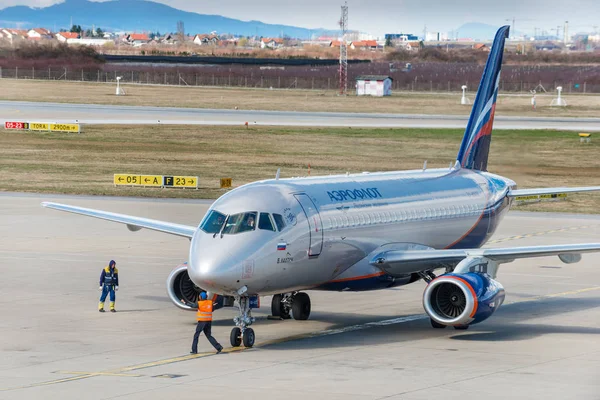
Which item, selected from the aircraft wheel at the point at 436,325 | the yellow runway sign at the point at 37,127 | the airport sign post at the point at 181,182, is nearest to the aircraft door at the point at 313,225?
the aircraft wheel at the point at 436,325

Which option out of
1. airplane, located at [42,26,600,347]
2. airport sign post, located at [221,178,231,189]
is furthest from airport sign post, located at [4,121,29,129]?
airplane, located at [42,26,600,347]

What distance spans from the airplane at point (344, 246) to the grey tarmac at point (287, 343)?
4.44 feet

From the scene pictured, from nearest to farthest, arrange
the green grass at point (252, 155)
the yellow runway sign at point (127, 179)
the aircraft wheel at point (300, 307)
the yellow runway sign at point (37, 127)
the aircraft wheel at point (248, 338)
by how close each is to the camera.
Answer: the aircraft wheel at point (248, 338) < the aircraft wheel at point (300, 307) < the yellow runway sign at point (127, 179) < the green grass at point (252, 155) < the yellow runway sign at point (37, 127)

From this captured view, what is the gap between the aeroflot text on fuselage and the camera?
35.8m

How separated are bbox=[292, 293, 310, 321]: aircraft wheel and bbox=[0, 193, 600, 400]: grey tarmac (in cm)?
33

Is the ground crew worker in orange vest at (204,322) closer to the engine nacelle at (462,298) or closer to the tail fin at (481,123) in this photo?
the engine nacelle at (462,298)

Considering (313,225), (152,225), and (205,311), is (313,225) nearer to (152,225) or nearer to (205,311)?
(205,311)

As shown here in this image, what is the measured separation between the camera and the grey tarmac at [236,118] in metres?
129

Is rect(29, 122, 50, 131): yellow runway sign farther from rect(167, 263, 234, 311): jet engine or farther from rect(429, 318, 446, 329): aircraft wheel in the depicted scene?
rect(429, 318, 446, 329): aircraft wheel

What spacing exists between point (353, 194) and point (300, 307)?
14.4 ft

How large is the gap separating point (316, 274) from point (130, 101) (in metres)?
133

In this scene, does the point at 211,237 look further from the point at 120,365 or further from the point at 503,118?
the point at 503,118

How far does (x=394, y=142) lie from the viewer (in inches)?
4405

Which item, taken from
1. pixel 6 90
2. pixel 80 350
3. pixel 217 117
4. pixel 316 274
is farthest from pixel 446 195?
pixel 6 90
